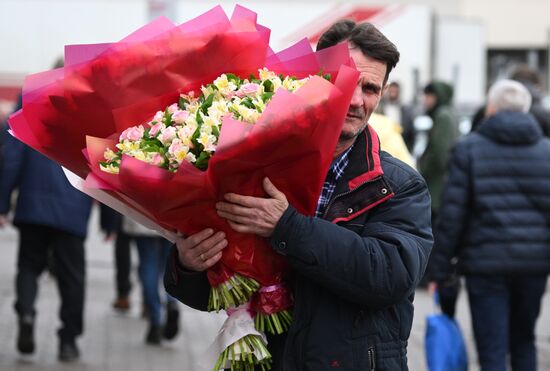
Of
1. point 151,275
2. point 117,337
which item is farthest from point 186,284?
point 117,337

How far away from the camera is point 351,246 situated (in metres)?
3.23

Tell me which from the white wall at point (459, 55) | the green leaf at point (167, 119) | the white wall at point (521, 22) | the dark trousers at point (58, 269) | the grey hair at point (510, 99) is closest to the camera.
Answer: the green leaf at point (167, 119)

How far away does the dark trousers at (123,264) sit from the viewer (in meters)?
9.48


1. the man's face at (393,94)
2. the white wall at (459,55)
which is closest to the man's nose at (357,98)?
the man's face at (393,94)

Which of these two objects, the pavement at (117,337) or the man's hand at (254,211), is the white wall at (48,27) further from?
the man's hand at (254,211)

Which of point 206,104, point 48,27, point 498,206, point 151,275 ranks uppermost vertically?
point 206,104

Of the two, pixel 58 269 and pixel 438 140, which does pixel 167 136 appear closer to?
pixel 58 269

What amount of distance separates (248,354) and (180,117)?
75 centimetres

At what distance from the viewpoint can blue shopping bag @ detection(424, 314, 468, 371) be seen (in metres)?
6.10

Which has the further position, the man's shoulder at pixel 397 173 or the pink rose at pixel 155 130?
the man's shoulder at pixel 397 173

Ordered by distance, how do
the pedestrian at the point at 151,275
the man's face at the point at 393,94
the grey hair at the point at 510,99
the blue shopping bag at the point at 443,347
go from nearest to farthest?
the blue shopping bag at the point at 443,347 → the grey hair at the point at 510,99 → the pedestrian at the point at 151,275 → the man's face at the point at 393,94

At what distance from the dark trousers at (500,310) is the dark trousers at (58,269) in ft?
9.51

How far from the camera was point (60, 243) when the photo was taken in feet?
25.4

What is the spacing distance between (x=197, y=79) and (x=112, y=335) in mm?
5721
